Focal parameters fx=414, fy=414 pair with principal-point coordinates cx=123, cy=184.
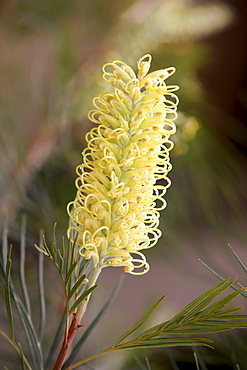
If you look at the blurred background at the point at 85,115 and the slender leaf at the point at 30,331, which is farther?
the blurred background at the point at 85,115

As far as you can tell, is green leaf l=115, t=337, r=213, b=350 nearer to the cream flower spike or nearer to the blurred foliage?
the cream flower spike

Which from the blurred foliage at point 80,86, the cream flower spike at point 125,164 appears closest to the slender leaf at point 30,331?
the cream flower spike at point 125,164

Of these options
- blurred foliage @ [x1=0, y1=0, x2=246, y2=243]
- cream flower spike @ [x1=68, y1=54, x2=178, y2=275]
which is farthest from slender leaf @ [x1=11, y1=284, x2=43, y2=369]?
blurred foliage @ [x1=0, y1=0, x2=246, y2=243]

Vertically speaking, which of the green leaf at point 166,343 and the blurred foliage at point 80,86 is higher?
the blurred foliage at point 80,86

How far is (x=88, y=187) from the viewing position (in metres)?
0.15

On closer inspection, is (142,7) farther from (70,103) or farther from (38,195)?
(38,195)

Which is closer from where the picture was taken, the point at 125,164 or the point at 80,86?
the point at 125,164

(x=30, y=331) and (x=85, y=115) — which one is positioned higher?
(x=85, y=115)

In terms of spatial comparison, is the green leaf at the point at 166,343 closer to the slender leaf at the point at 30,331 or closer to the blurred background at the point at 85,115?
the slender leaf at the point at 30,331

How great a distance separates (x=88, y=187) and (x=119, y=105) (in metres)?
0.03

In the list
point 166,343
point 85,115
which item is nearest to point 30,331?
point 166,343

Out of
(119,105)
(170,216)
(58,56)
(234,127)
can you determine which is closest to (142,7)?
(58,56)

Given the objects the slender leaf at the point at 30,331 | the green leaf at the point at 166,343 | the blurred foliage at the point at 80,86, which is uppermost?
the blurred foliage at the point at 80,86

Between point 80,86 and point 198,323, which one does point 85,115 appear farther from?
point 198,323
